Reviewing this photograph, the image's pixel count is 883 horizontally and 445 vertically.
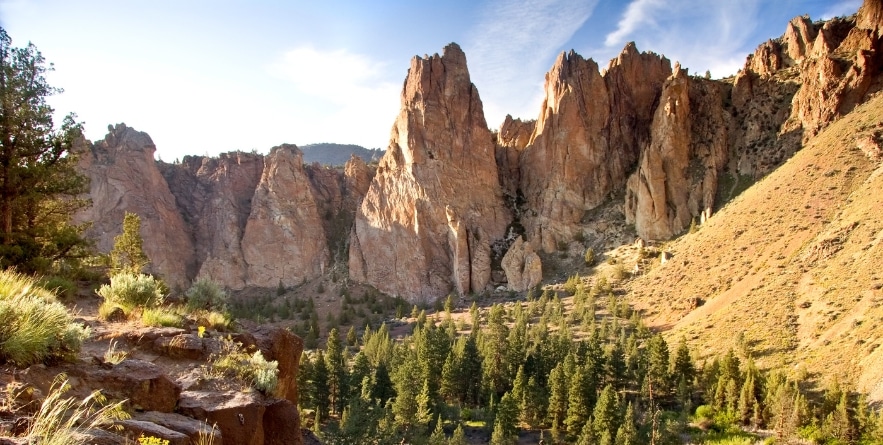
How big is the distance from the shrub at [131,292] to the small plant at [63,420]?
4.48 meters

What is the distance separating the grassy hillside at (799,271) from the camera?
121 feet

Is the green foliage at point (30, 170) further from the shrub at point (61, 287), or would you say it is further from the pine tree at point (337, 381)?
the pine tree at point (337, 381)

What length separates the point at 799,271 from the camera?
4622 centimetres

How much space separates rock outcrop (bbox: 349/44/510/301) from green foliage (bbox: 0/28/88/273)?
7074cm

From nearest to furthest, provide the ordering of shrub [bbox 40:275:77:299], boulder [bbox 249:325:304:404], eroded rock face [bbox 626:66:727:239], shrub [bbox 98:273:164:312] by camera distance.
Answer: shrub [bbox 98:273:164:312] → boulder [bbox 249:325:304:404] → shrub [bbox 40:275:77:299] → eroded rock face [bbox 626:66:727:239]

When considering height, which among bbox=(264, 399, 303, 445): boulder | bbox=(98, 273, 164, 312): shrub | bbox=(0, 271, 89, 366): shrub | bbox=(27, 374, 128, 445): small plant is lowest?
bbox=(264, 399, 303, 445): boulder

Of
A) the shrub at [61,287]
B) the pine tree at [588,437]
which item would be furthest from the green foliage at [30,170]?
the pine tree at [588,437]

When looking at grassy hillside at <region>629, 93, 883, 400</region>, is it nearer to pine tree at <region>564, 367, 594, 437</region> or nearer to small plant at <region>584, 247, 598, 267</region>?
small plant at <region>584, 247, 598, 267</region>

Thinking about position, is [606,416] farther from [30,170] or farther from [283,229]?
[283,229]

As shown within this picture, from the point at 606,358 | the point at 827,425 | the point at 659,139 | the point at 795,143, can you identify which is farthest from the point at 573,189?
the point at 827,425

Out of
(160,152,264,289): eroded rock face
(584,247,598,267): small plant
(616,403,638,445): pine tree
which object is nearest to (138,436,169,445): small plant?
(616,403,638,445): pine tree

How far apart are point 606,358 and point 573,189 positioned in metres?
45.3

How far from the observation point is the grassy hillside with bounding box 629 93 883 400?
121 ft

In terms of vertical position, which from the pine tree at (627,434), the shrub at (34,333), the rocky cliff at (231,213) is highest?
the rocky cliff at (231,213)
